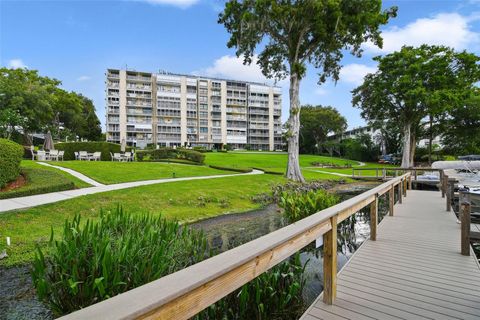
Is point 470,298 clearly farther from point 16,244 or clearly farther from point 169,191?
point 169,191

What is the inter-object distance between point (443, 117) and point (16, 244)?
143 feet

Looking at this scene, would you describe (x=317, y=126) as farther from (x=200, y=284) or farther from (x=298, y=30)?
(x=200, y=284)

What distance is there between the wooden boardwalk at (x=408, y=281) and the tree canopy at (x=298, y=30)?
1265cm

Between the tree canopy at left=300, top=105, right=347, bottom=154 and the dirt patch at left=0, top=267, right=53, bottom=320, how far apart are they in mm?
54708

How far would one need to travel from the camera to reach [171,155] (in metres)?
26.3

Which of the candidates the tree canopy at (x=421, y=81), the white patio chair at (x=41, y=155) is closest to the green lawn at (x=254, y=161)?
the tree canopy at (x=421, y=81)

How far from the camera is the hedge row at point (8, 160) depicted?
8.73m

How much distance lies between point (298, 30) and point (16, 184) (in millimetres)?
16220

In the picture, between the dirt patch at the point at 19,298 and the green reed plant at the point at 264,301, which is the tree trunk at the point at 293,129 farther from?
the dirt patch at the point at 19,298

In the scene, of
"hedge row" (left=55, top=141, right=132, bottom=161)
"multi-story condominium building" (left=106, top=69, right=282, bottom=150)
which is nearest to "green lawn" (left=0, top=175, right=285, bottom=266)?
"hedge row" (left=55, top=141, right=132, bottom=161)

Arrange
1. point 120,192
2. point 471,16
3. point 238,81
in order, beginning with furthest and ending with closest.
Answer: point 238,81 < point 471,16 < point 120,192

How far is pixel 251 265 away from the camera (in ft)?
5.68

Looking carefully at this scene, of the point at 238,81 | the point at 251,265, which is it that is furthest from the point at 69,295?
the point at 238,81

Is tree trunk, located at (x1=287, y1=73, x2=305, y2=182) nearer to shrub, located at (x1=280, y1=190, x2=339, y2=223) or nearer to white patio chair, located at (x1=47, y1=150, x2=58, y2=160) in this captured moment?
shrub, located at (x1=280, y1=190, x2=339, y2=223)
